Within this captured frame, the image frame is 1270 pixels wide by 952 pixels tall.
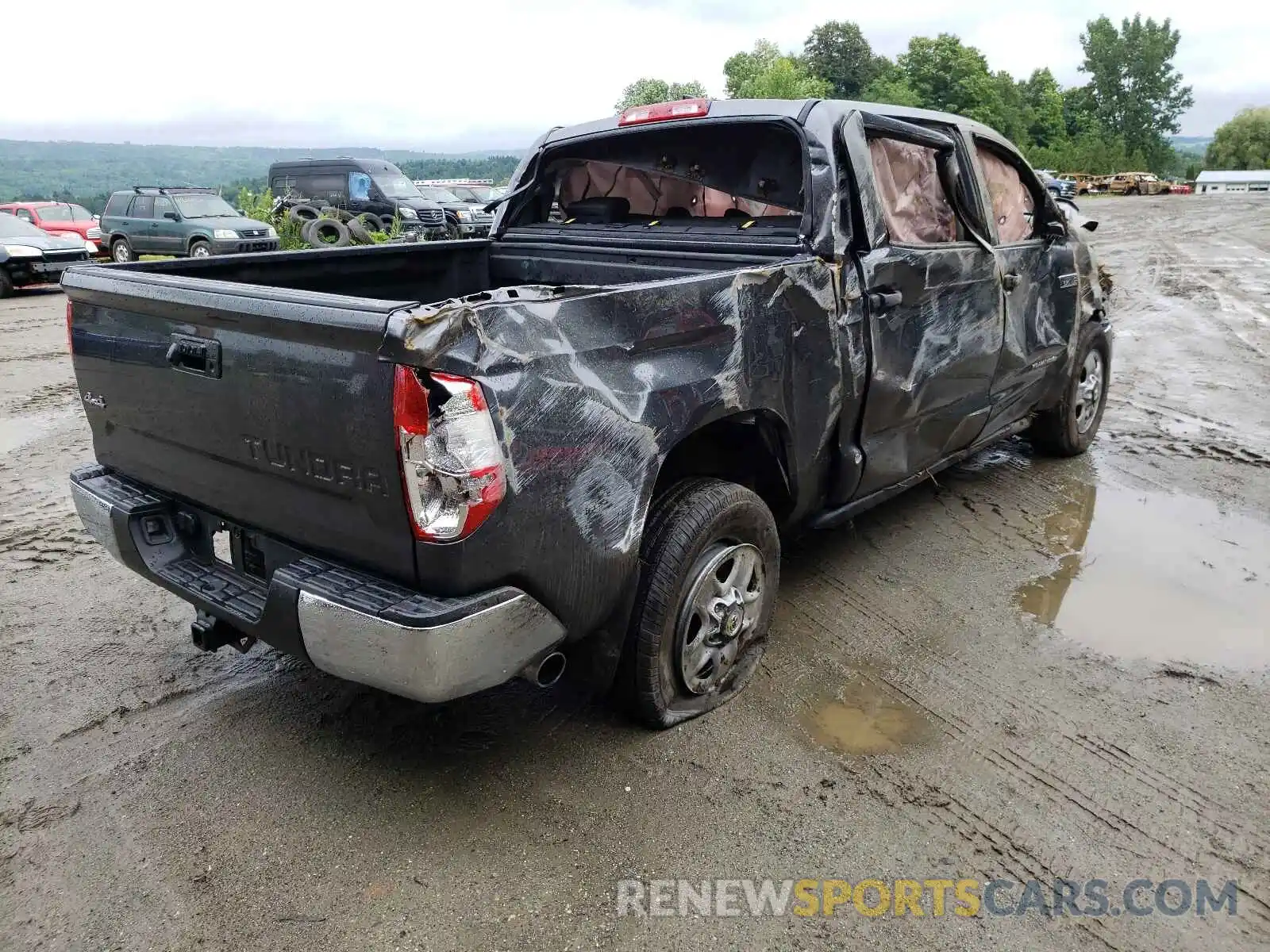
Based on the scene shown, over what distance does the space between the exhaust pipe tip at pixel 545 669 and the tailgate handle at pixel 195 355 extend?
1188 millimetres

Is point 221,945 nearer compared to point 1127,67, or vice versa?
point 221,945

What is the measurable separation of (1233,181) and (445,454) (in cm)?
11045

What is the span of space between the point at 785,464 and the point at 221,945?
2230mm

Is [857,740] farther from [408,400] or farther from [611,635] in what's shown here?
[408,400]

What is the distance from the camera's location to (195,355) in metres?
2.62

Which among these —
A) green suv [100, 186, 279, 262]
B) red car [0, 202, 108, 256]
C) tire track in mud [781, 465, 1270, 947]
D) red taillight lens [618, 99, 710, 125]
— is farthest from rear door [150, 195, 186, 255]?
tire track in mud [781, 465, 1270, 947]

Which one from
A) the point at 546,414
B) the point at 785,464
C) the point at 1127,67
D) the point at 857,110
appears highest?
the point at 1127,67

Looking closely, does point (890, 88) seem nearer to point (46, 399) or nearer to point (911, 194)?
point (46, 399)

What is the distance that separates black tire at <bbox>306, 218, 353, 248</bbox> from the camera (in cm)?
1402

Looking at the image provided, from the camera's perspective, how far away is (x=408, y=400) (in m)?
2.16

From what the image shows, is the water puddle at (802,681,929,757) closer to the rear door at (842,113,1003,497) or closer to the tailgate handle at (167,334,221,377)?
the rear door at (842,113,1003,497)

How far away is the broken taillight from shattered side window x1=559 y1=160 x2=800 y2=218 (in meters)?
2.11

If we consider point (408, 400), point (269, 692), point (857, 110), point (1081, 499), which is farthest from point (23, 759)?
point (1081, 499)

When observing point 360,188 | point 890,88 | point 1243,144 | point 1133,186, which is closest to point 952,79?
point 890,88
